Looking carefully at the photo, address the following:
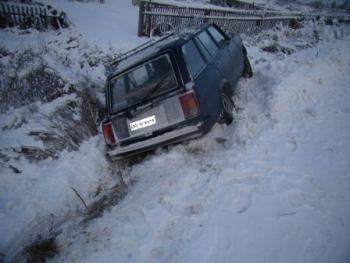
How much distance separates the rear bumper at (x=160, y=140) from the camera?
411cm

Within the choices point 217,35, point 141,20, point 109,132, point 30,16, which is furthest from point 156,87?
point 30,16

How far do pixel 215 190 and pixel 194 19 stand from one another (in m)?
9.90

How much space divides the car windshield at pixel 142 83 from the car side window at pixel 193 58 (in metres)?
0.30

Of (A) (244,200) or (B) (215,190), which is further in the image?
(B) (215,190)

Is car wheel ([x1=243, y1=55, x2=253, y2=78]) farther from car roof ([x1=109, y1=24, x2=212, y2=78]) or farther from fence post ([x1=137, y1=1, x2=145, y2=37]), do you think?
fence post ([x1=137, y1=1, x2=145, y2=37])

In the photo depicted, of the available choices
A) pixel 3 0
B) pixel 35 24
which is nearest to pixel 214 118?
pixel 35 24

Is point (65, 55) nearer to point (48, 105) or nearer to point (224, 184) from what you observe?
point (48, 105)

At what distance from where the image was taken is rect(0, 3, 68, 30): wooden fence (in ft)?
35.6

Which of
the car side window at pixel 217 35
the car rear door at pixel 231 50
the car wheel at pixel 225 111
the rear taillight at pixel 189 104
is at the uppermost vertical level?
the car side window at pixel 217 35

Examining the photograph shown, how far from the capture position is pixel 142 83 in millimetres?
4289

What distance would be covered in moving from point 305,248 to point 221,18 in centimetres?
1143

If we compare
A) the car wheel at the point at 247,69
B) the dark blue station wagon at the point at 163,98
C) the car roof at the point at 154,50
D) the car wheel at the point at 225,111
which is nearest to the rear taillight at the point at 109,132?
the dark blue station wagon at the point at 163,98

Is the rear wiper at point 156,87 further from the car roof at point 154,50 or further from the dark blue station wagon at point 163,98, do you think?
the car roof at point 154,50

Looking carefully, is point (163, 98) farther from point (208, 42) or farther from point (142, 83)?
point (208, 42)
